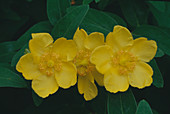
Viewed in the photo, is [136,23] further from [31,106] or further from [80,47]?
[31,106]

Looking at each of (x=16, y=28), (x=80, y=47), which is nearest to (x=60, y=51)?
(x=80, y=47)

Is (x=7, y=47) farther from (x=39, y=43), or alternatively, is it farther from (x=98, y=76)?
(x=98, y=76)

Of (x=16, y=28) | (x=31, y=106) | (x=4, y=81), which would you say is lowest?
(x=31, y=106)

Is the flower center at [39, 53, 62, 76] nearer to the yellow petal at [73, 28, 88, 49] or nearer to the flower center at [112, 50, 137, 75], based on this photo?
the yellow petal at [73, 28, 88, 49]

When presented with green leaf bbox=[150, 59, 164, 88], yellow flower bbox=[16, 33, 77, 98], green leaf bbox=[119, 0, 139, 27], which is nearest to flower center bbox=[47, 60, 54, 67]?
yellow flower bbox=[16, 33, 77, 98]

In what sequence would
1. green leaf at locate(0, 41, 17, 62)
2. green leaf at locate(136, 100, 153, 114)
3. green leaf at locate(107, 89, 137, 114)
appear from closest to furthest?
green leaf at locate(136, 100, 153, 114) → green leaf at locate(107, 89, 137, 114) → green leaf at locate(0, 41, 17, 62)

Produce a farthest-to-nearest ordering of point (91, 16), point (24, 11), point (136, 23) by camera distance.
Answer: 1. point (24, 11)
2. point (136, 23)
3. point (91, 16)

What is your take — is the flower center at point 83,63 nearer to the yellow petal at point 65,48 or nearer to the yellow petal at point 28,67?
the yellow petal at point 65,48

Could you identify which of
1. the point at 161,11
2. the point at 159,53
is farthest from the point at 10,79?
the point at 161,11

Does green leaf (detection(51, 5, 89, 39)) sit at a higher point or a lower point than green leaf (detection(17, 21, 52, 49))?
higher
